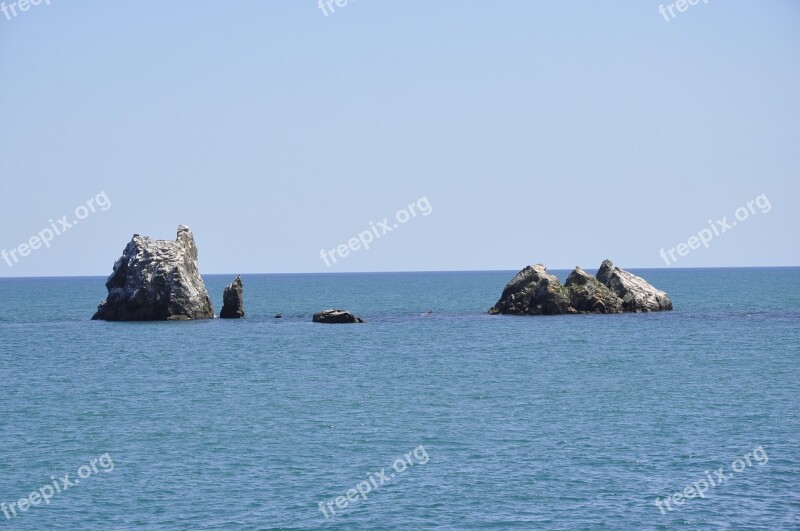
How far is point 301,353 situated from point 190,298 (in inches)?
1241

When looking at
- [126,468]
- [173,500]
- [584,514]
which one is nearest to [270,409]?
[126,468]

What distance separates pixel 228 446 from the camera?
39.7 m

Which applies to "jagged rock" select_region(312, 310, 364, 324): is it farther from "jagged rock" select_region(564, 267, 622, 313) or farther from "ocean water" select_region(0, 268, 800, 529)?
"jagged rock" select_region(564, 267, 622, 313)

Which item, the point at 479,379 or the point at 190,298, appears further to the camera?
the point at 190,298

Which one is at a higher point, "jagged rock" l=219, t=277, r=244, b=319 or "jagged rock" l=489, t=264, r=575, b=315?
"jagged rock" l=219, t=277, r=244, b=319

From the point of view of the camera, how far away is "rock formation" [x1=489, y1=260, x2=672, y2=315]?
351ft

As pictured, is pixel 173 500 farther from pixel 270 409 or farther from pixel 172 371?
pixel 172 371

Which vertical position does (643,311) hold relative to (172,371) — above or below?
below

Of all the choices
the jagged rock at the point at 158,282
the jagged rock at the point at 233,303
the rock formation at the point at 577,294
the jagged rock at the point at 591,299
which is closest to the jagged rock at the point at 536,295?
the rock formation at the point at 577,294

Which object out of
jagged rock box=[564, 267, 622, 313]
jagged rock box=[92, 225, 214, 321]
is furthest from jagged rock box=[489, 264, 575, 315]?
jagged rock box=[92, 225, 214, 321]

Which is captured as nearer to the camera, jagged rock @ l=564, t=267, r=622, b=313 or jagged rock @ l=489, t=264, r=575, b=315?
jagged rock @ l=489, t=264, r=575, b=315

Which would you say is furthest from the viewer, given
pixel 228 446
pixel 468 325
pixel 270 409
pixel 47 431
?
pixel 468 325

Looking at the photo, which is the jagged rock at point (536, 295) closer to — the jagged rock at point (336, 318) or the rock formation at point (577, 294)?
the rock formation at point (577, 294)

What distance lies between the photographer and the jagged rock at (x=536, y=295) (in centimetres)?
10681
